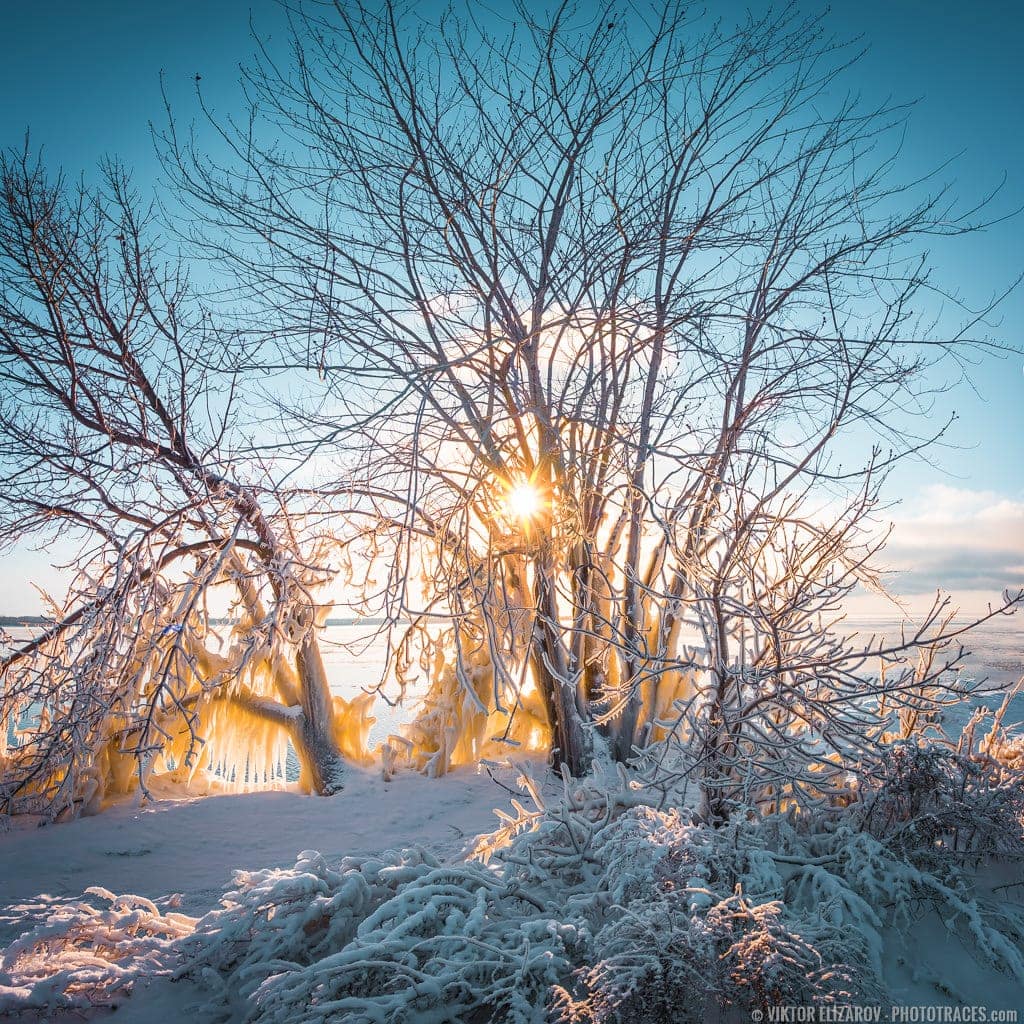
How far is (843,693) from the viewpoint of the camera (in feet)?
10.1

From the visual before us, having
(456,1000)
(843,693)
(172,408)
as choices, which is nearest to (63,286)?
(172,408)

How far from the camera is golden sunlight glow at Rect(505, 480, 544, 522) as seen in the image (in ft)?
13.2

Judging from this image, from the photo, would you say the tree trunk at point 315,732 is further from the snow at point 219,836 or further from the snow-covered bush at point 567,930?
the snow-covered bush at point 567,930

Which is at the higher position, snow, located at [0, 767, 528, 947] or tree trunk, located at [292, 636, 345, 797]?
tree trunk, located at [292, 636, 345, 797]

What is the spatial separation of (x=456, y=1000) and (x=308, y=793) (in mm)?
6219

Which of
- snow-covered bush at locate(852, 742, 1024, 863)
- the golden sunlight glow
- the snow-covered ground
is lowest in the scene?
the snow-covered ground

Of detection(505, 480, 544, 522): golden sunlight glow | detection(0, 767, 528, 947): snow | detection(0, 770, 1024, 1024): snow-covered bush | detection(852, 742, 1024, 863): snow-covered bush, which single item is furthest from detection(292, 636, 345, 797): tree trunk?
detection(852, 742, 1024, 863): snow-covered bush

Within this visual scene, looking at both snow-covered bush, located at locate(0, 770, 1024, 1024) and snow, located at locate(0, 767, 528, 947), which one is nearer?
snow-covered bush, located at locate(0, 770, 1024, 1024)

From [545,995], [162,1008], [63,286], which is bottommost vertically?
[162,1008]

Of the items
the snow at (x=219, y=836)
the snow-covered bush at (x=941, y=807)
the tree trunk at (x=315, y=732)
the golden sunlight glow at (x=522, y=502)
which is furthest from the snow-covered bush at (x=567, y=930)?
the tree trunk at (x=315, y=732)

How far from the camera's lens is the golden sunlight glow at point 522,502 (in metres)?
4.03

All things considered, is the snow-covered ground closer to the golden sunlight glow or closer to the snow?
the snow

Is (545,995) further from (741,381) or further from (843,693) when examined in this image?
(741,381)

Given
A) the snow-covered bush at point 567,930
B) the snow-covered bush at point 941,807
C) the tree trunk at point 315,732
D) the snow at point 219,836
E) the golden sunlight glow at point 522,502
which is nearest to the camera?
the snow-covered bush at point 567,930
